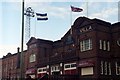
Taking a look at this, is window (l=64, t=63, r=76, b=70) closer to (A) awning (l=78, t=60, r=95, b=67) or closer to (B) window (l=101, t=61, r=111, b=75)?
(A) awning (l=78, t=60, r=95, b=67)

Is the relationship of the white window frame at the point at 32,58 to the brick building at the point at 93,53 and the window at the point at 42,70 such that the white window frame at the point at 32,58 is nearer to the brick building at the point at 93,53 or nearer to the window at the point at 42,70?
the window at the point at 42,70

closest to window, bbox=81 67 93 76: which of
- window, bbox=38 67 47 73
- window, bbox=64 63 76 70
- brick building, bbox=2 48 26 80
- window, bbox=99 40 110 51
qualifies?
window, bbox=64 63 76 70

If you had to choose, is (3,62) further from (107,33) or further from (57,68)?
(107,33)

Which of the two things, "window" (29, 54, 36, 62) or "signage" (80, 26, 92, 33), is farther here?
"window" (29, 54, 36, 62)

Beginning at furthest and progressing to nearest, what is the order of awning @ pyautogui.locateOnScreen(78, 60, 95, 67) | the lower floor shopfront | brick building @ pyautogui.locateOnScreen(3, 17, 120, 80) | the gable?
the gable → brick building @ pyautogui.locateOnScreen(3, 17, 120, 80) → awning @ pyautogui.locateOnScreen(78, 60, 95, 67) → the lower floor shopfront

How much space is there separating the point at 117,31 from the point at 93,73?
7.66 metres

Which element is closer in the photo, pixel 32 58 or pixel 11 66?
pixel 32 58

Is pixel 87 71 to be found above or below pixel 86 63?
below

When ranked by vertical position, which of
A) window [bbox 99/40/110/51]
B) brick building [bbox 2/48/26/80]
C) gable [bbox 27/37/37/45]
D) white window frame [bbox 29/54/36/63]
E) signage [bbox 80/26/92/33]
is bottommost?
brick building [bbox 2/48/26/80]

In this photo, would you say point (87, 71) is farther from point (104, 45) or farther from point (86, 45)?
point (104, 45)

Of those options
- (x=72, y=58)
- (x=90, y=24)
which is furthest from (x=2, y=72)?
(x=90, y=24)

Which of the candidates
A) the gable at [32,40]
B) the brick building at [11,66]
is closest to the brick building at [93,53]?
the gable at [32,40]

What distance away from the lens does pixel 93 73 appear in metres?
39.4

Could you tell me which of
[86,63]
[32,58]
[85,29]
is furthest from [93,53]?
[32,58]
